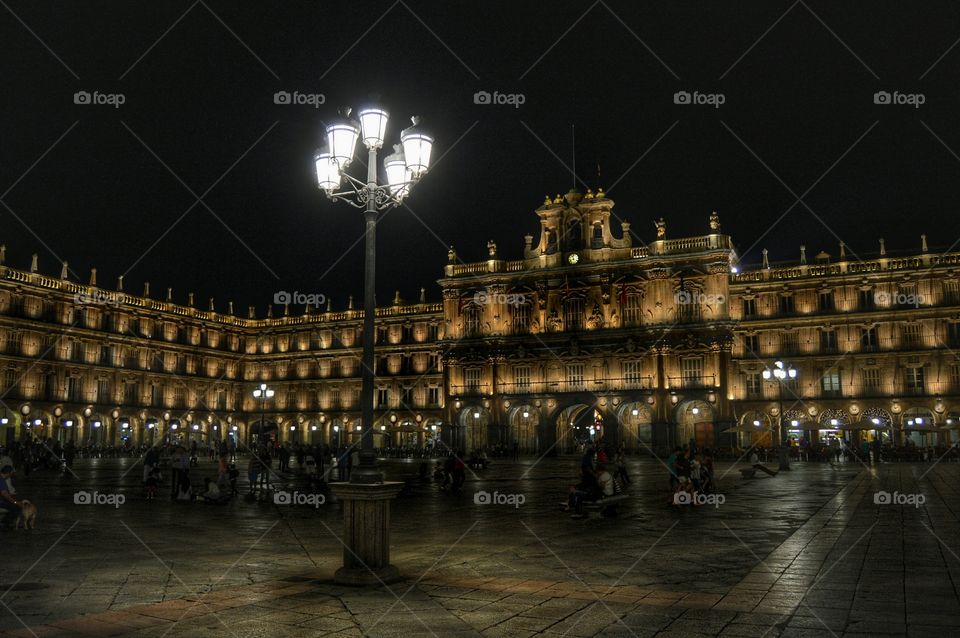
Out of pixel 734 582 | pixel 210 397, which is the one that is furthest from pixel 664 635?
pixel 210 397

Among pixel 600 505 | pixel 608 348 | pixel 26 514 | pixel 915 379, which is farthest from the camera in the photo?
pixel 608 348

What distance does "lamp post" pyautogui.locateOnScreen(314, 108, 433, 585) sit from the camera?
28.5 ft

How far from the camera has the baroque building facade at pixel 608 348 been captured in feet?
166

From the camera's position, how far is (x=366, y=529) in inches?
344

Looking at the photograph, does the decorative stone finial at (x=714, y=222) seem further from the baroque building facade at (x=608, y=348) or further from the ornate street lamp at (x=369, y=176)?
the ornate street lamp at (x=369, y=176)

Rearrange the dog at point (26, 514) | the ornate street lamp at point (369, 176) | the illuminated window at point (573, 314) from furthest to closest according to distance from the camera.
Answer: the illuminated window at point (573, 314), the dog at point (26, 514), the ornate street lamp at point (369, 176)

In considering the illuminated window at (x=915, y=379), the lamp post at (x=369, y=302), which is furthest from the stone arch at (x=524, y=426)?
the lamp post at (x=369, y=302)

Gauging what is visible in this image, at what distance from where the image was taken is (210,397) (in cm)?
7094

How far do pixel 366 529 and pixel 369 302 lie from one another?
8.20ft

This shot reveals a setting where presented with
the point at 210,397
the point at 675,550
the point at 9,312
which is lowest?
the point at 675,550

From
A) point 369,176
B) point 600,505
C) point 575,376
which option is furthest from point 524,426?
point 369,176

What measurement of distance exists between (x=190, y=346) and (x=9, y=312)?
16015 mm

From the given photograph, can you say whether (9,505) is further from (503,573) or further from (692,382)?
(692,382)

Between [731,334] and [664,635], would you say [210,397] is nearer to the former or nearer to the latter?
[731,334]
